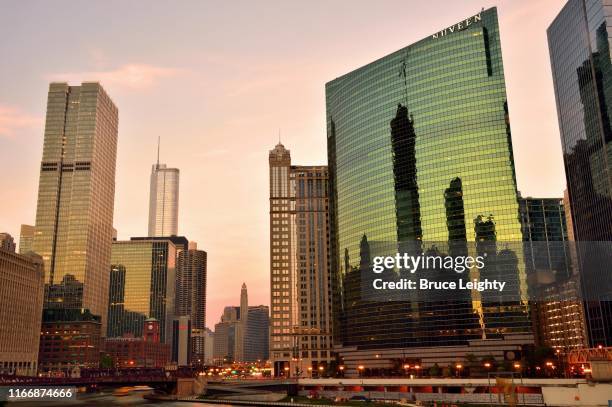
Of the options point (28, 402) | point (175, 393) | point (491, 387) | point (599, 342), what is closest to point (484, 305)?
point (599, 342)

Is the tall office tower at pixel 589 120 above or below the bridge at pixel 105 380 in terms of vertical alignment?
above

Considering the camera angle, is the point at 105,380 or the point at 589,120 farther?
the point at 105,380

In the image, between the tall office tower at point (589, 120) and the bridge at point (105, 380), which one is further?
the bridge at point (105, 380)

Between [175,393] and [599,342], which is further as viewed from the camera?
[175,393]

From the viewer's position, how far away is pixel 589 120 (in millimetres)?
180625

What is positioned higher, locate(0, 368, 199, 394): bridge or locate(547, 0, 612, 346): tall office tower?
locate(547, 0, 612, 346): tall office tower

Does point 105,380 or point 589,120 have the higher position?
point 589,120

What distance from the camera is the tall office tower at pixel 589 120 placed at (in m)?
169

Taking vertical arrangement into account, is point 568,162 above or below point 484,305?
above

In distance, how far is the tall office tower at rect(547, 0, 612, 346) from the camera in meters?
169

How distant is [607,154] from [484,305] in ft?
186

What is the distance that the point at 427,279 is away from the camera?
5947 centimetres

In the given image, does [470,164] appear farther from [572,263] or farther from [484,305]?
[572,263]

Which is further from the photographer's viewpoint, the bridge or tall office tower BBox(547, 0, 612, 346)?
the bridge
